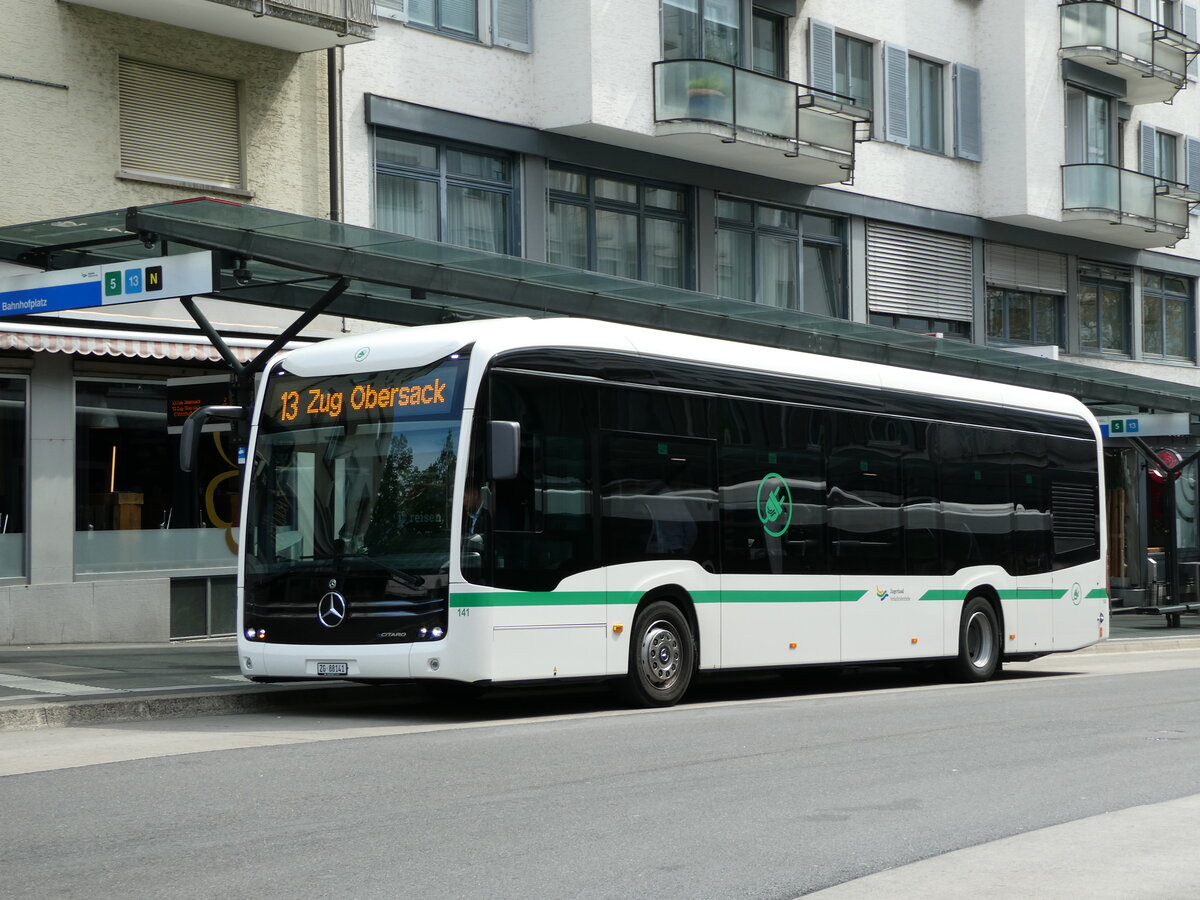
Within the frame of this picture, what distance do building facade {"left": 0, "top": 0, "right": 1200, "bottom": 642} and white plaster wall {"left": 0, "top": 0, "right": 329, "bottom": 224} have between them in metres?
0.03

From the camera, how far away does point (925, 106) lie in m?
32.7

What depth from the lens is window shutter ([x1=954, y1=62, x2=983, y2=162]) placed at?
3309cm

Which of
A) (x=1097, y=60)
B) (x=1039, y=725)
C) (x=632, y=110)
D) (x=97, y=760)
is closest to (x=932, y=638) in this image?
(x=1039, y=725)

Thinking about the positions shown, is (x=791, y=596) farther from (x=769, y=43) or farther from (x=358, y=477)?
(x=769, y=43)

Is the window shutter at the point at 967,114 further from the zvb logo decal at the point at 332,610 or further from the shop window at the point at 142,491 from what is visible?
the zvb logo decal at the point at 332,610

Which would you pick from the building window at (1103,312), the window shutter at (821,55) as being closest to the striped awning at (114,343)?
the window shutter at (821,55)

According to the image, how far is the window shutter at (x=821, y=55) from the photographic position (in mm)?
29250

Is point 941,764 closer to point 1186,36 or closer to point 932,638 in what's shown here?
point 932,638

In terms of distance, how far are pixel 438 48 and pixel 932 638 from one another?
11388 mm

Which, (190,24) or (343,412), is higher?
(190,24)

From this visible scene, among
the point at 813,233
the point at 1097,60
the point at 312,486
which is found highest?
the point at 1097,60

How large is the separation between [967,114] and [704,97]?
9.86 meters

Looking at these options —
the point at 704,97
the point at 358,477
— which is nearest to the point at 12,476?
the point at 358,477

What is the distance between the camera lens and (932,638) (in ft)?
55.6
